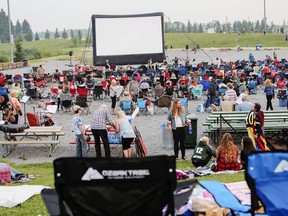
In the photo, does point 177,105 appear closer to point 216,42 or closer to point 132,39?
point 132,39

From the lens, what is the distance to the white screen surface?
3747 cm

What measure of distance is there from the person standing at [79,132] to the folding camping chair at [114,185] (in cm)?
761

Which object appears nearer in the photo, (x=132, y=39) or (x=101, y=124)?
(x=101, y=124)

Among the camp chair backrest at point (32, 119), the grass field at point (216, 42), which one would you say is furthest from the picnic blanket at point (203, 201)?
the grass field at point (216, 42)

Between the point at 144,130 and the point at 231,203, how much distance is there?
1135 centimetres

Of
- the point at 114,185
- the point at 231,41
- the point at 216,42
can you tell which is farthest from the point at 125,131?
the point at 216,42

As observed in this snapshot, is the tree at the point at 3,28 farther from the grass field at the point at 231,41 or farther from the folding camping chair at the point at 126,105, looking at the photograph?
the folding camping chair at the point at 126,105

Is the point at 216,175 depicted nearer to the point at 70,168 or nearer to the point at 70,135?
the point at 70,168

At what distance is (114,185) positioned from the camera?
4312mm

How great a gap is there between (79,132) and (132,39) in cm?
2625

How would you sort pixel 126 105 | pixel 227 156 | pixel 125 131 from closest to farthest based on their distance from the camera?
pixel 227 156, pixel 125 131, pixel 126 105

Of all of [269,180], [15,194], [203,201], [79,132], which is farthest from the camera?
[79,132]

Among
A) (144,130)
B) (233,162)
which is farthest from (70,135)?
(233,162)

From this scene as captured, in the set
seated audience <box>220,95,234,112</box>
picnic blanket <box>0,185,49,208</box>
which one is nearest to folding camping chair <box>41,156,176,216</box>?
picnic blanket <box>0,185,49,208</box>
